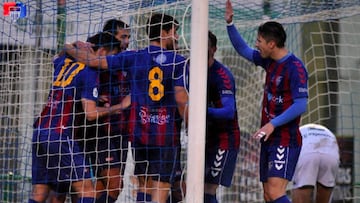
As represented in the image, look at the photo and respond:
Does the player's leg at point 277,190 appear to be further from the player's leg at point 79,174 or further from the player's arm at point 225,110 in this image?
the player's leg at point 79,174

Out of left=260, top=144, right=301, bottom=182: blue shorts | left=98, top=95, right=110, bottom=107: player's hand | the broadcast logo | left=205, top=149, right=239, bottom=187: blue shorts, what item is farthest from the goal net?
left=260, top=144, right=301, bottom=182: blue shorts

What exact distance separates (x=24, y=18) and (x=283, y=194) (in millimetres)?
3029

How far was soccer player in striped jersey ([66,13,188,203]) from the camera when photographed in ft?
27.2

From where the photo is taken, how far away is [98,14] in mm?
9086

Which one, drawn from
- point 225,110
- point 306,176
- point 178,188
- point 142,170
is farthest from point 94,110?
point 306,176

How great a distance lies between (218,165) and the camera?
8641mm

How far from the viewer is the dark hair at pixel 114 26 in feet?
28.6

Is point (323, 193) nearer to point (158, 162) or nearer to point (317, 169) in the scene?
point (317, 169)

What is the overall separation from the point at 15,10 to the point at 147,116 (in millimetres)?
1755

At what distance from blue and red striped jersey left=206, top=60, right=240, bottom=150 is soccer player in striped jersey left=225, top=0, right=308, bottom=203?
351 millimetres

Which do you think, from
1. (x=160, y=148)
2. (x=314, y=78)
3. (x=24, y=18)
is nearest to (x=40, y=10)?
(x=24, y=18)

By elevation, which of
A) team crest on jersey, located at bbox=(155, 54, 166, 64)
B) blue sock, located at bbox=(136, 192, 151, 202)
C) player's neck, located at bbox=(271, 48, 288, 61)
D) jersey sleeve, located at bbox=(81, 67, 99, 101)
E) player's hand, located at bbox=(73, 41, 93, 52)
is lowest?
blue sock, located at bbox=(136, 192, 151, 202)

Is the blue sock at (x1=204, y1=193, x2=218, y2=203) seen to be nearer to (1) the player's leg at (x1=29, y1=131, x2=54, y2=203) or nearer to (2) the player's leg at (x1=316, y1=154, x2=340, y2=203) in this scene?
(1) the player's leg at (x1=29, y1=131, x2=54, y2=203)

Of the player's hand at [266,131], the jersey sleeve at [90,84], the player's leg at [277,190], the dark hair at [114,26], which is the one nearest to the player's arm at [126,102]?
the jersey sleeve at [90,84]
